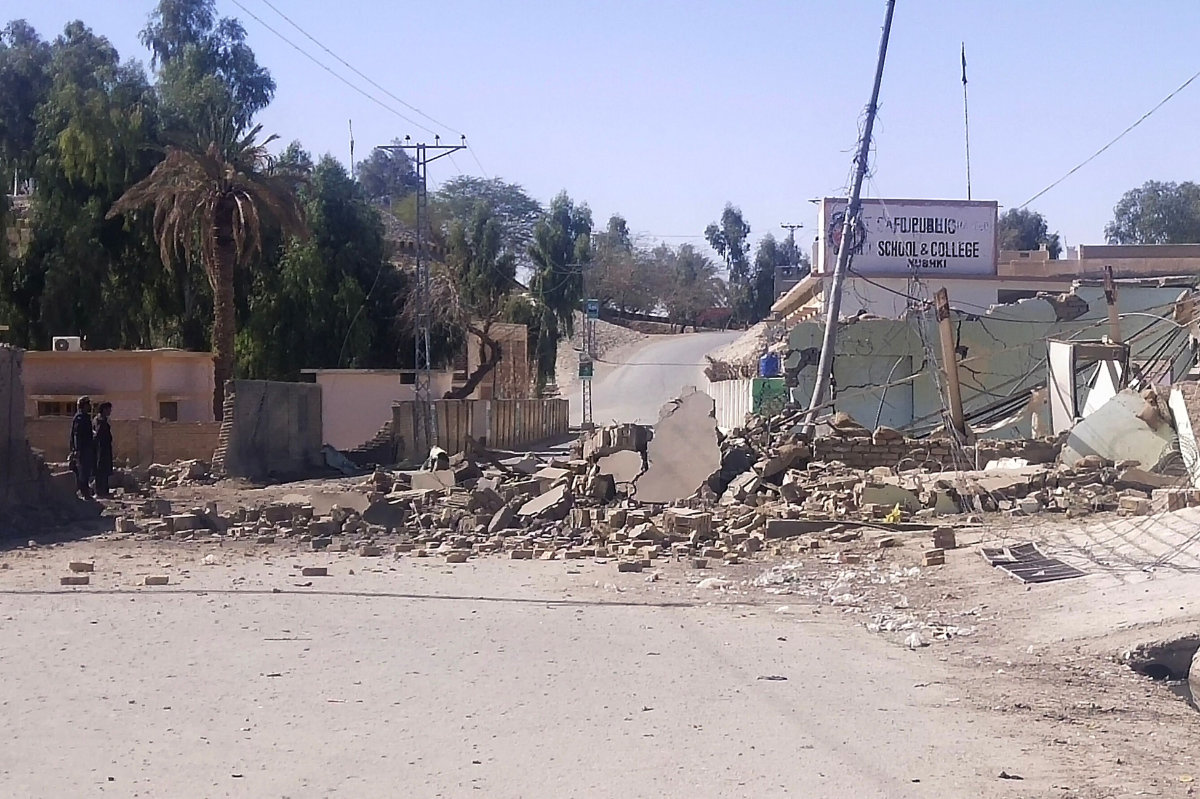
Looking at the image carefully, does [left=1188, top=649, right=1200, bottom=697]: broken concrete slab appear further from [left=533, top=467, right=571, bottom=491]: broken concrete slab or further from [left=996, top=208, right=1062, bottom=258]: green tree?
[left=996, top=208, right=1062, bottom=258]: green tree

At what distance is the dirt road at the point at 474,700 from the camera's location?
5855 mm

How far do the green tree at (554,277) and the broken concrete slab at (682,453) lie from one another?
1806 inches

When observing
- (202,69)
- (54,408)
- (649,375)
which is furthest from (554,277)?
(54,408)

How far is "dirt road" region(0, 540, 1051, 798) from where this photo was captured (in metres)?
5.86

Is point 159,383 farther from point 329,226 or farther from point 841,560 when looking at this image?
point 841,560

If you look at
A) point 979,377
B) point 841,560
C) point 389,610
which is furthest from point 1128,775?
point 979,377

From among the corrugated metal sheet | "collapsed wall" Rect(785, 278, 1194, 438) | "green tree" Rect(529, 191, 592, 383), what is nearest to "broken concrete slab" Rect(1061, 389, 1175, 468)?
"collapsed wall" Rect(785, 278, 1194, 438)

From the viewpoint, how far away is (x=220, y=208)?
34500 millimetres

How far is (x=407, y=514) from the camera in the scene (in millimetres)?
18578

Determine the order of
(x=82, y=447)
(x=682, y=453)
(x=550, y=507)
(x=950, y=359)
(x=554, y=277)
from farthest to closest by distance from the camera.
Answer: (x=554, y=277)
(x=82, y=447)
(x=950, y=359)
(x=682, y=453)
(x=550, y=507)

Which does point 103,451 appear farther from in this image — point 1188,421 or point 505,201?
point 505,201

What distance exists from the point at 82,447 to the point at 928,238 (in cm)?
2684

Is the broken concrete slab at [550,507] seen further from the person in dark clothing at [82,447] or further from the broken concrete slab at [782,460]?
the person in dark clothing at [82,447]

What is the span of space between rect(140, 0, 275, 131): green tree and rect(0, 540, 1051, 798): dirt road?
36.0 m
